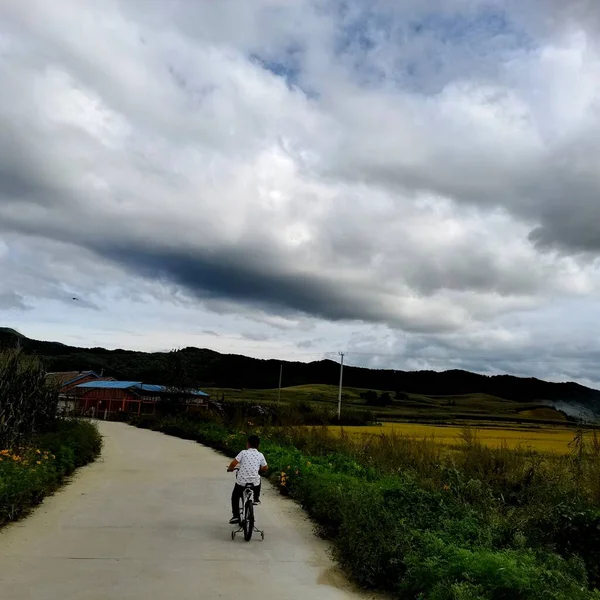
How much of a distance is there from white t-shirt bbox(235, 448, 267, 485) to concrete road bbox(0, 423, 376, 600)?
0.88m

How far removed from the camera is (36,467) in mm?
12047

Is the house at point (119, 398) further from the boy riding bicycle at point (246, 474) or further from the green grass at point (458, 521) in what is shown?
Answer: the boy riding bicycle at point (246, 474)

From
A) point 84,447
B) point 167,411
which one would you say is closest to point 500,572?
point 84,447

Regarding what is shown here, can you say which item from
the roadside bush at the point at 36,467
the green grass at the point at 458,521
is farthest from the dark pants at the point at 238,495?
the roadside bush at the point at 36,467

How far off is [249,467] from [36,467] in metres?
5.30

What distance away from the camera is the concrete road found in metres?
6.33

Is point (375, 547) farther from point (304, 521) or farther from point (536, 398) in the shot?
point (536, 398)

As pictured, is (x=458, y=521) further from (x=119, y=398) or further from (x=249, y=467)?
(x=119, y=398)

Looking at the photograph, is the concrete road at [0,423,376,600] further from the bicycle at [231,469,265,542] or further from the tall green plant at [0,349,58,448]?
the tall green plant at [0,349,58,448]

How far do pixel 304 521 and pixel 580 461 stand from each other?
6.12 m

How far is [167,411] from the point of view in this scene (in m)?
47.6

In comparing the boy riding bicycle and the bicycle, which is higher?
the boy riding bicycle

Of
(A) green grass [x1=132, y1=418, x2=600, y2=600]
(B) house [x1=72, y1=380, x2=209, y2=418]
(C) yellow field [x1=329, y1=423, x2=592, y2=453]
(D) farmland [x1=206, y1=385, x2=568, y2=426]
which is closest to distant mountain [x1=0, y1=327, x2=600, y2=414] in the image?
(D) farmland [x1=206, y1=385, x2=568, y2=426]

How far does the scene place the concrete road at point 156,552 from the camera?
6.33m
